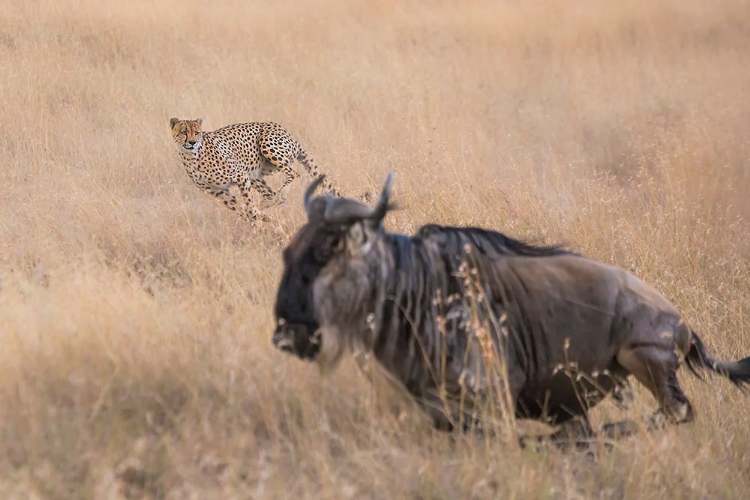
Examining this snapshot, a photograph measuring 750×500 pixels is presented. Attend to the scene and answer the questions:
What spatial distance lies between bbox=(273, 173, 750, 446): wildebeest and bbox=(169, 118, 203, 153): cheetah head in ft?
14.1

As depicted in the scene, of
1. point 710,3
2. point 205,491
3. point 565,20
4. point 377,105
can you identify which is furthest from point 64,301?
point 710,3

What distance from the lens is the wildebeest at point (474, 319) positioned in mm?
3822

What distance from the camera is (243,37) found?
40.4ft

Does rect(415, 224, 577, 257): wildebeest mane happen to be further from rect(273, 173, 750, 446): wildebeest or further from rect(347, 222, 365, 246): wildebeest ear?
rect(347, 222, 365, 246): wildebeest ear

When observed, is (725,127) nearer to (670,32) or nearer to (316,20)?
(670,32)

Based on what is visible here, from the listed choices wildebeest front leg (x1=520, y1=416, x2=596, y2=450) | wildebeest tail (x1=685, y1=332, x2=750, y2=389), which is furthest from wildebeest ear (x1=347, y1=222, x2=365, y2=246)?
wildebeest tail (x1=685, y1=332, x2=750, y2=389)

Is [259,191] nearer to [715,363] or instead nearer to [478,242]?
[478,242]

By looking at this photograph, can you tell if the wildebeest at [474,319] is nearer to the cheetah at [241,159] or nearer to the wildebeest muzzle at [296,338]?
the wildebeest muzzle at [296,338]

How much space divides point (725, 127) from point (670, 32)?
14.3ft

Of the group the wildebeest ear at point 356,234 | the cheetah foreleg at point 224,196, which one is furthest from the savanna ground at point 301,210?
the wildebeest ear at point 356,234

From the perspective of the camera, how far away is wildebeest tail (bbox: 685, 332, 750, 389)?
453cm

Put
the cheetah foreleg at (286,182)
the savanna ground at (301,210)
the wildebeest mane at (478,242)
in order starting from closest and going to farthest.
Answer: the savanna ground at (301,210) → the wildebeest mane at (478,242) → the cheetah foreleg at (286,182)

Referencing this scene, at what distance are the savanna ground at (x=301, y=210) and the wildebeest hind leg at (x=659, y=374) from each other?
133mm

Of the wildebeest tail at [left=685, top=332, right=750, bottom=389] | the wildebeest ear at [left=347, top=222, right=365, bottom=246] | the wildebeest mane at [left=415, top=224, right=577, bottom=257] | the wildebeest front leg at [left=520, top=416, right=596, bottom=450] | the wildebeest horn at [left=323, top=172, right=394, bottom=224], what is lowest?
the wildebeest front leg at [left=520, top=416, right=596, bottom=450]
